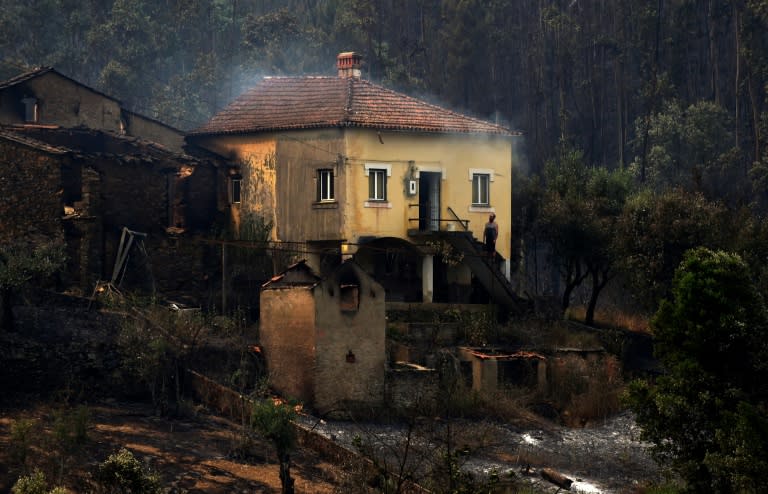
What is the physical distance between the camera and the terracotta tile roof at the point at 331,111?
40625 mm

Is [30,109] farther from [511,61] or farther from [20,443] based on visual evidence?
[511,61]

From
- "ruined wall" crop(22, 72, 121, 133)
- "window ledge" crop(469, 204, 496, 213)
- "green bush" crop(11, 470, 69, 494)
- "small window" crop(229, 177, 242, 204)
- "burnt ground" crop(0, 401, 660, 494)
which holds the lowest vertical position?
"burnt ground" crop(0, 401, 660, 494)

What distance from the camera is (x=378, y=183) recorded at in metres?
40.3

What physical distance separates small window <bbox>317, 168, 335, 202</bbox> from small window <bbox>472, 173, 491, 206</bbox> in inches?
195

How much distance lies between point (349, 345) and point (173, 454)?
254 inches

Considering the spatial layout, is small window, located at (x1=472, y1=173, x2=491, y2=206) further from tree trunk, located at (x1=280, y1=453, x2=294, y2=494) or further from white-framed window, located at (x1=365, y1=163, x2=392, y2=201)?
tree trunk, located at (x1=280, y1=453, x2=294, y2=494)

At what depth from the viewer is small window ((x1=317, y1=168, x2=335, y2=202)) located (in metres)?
40.0

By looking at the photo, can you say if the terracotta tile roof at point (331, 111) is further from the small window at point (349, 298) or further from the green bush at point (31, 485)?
the green bush at point (31, 485)

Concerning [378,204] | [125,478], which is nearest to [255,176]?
[378,204]

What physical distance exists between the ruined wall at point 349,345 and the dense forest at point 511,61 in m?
31.4

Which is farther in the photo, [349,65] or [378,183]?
[349,65]

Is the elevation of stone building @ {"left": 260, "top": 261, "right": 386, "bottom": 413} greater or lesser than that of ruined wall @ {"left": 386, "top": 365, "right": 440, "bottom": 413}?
greater

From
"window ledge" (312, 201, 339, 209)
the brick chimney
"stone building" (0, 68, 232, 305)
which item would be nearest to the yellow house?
"window ledge" (312, 201, 339, 209)

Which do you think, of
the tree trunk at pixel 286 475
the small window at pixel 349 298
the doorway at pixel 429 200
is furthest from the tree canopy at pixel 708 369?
the doorway at pixel 429 200
